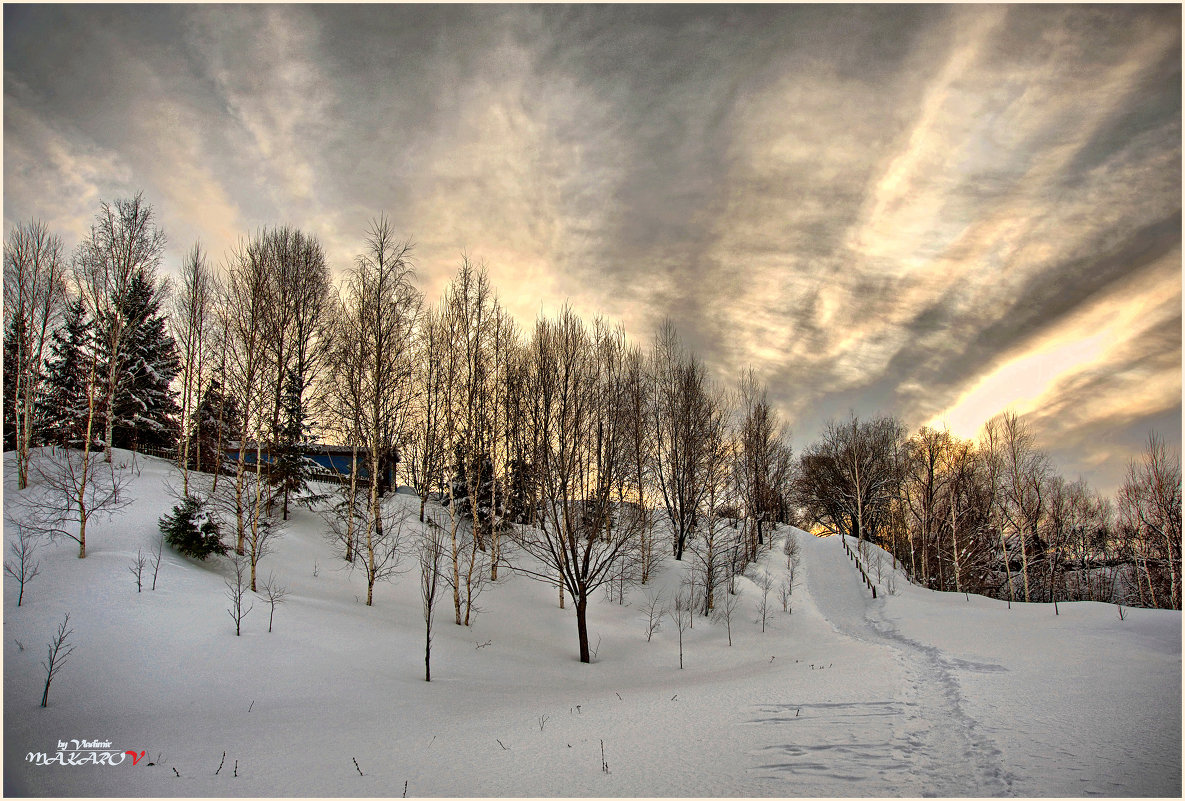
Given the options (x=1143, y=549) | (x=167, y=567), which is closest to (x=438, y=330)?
(x=167, y=567)

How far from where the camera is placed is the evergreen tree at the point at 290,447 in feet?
64.0

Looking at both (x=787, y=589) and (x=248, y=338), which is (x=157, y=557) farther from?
(x=787, y=589)

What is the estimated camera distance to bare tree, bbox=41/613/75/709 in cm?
721

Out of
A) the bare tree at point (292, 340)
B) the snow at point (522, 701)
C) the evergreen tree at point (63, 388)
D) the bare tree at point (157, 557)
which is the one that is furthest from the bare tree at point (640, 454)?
the evergreen tree at point (63, 388)

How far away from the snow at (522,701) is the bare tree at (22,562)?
0.19m

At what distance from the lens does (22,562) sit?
9539 mm

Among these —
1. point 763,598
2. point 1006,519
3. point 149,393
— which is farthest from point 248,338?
point 1006,519

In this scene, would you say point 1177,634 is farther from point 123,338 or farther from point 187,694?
point 123,338

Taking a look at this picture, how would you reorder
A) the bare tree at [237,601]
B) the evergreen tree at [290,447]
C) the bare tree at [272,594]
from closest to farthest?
the bare tree at [237,601]
the bare tree at [272,594]
the evergreen tree at [290,447]

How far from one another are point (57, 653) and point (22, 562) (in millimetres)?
2712

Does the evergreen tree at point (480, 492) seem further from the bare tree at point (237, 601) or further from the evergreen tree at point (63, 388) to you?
the evergreen tree at point (63, 388)

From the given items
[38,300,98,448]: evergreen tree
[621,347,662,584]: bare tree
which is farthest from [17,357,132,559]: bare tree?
[621,347,662,584]: bare tree

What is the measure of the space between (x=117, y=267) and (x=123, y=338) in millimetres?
2521

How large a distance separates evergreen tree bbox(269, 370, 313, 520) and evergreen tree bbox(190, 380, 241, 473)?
6.44ft
